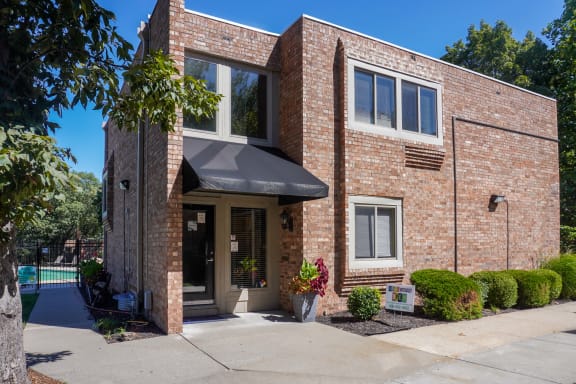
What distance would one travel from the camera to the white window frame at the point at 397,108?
9727mm

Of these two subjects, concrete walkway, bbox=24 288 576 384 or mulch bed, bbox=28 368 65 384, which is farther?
concrete walkway, bbox=24 288 576 384

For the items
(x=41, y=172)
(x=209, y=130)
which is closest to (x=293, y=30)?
(x=209, y=130)

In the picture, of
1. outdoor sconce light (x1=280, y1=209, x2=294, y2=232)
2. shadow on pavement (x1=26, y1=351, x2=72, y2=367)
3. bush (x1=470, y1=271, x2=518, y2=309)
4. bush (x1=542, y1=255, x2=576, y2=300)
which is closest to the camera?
shadow on pavement (x1=26, y1=351, x2=72, y2=367)

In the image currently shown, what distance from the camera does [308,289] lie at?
845 centimetres

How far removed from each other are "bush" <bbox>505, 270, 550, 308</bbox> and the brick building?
1231mm

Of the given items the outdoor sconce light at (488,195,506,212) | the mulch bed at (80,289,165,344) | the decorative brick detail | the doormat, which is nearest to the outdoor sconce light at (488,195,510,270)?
the outdoor sconce light at (488,195,506,212)

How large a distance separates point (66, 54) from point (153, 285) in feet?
15.4

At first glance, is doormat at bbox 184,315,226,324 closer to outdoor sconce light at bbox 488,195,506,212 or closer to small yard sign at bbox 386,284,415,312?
small yard sign at bbox 386,284,415,312

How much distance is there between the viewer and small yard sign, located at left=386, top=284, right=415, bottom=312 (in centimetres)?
856

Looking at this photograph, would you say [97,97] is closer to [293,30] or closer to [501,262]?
[293,30]

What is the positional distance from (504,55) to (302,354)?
24.0 m

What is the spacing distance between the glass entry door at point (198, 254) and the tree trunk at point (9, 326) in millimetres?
4177

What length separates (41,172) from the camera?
388cm

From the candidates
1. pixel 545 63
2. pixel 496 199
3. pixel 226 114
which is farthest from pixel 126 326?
pixel 545 63
